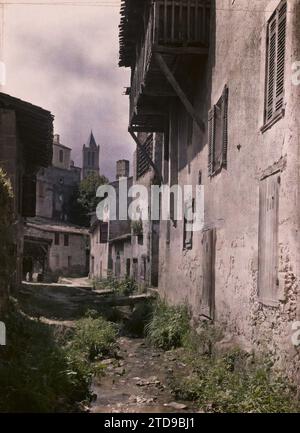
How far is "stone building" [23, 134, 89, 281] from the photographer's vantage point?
34781 millimetres

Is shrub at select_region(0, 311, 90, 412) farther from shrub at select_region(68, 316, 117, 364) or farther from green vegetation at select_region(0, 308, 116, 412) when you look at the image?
shrub at select_region(68, 316, 117, 364)

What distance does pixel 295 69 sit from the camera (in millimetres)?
5777

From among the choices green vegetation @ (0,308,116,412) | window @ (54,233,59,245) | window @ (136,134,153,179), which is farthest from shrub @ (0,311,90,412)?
window @ (54,233,59,245)

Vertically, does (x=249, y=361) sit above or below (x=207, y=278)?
below

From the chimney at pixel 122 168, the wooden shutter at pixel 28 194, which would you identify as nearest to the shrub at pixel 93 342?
the wooden shutter at pixel 28 194

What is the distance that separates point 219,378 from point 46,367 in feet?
7.72

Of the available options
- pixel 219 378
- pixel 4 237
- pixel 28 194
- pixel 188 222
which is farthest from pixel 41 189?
pixel 219 378

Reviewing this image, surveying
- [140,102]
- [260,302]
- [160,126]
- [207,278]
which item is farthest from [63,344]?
[160,126]

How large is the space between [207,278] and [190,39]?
5.09m

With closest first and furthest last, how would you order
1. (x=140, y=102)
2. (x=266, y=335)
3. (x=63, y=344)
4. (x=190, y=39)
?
(x=266, y=335) < (x=63, y=344) < (x=190, y=39) < (x=140, y=102)

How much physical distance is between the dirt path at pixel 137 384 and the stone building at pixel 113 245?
15487 mm

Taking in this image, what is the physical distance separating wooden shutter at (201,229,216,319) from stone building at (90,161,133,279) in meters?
15.3

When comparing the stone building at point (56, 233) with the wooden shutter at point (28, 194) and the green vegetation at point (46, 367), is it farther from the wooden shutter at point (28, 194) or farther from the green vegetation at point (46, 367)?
the green vegetation at point (46, 367)
